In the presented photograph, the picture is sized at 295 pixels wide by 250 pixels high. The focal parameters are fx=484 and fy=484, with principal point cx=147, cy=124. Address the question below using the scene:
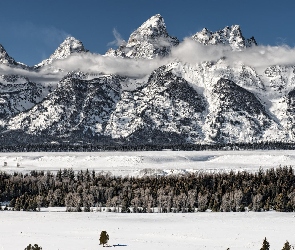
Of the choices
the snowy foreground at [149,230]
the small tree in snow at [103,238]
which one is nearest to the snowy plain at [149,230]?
the snowy foreground at [149,230]

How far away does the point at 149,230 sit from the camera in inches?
5177

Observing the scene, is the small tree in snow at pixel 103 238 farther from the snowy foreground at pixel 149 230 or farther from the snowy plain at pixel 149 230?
the snowy plain at pixel 149 230

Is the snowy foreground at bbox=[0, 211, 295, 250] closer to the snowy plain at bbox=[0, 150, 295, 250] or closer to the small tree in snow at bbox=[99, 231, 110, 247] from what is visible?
the snowy plain at bbox=[0, 150, 295, 250]

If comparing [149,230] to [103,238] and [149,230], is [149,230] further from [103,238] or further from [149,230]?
[103,238]

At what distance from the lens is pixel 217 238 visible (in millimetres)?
117562

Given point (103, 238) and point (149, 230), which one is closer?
point (103, 238)

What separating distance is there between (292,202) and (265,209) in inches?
493

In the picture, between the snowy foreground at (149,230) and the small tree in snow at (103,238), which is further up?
the small tree in snow at (103,238)

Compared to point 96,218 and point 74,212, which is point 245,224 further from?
point 74,212

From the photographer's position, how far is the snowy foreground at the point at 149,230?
107625mm

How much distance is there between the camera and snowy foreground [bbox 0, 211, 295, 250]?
10762 centimetres

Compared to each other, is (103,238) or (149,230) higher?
(103,238)

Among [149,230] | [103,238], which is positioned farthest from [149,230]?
[103,238]

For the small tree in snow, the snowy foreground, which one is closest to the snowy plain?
the snowy foreground
